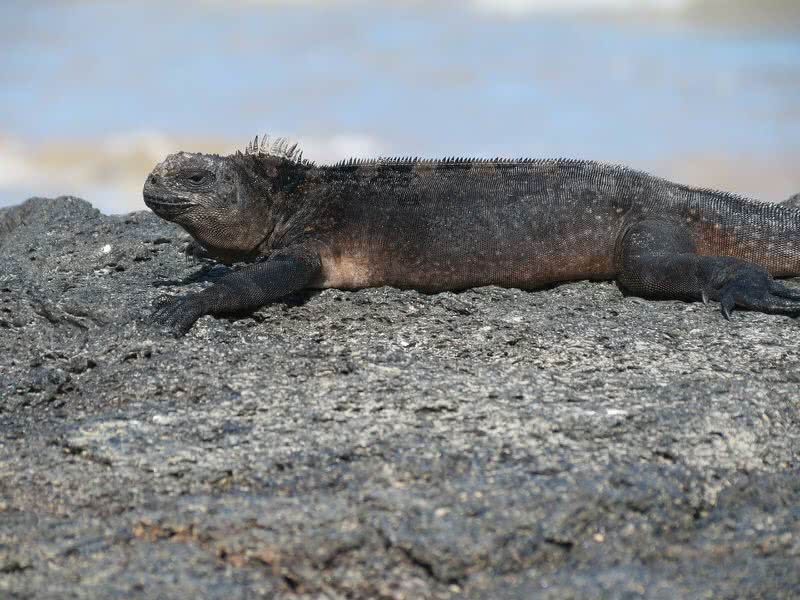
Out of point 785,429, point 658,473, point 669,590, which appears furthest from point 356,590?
point 785,429

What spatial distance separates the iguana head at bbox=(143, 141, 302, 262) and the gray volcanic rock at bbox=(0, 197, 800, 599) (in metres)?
0.44

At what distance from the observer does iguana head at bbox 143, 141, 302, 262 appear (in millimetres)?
5453

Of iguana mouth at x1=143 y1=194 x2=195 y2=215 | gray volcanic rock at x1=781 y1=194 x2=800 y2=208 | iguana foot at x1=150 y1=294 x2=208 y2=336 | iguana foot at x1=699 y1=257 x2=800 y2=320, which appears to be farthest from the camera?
gray volcanic rock at x1=781 y1=194 x2=800 y2=208

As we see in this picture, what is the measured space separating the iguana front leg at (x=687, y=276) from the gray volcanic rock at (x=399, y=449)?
4.7 inches

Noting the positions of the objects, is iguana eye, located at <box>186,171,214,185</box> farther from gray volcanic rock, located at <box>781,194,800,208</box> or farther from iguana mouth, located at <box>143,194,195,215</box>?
gray volcanic rock, located at <box>781,194,800,208</box>

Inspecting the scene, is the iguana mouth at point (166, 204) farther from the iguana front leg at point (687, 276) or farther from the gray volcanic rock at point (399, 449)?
the iguana front leg at point (687, 276)

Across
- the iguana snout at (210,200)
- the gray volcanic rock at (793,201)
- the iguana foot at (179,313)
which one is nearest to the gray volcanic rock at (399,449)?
the iguana foot at (179,313)

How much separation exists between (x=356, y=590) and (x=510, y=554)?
0.47m

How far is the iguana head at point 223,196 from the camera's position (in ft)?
17.9

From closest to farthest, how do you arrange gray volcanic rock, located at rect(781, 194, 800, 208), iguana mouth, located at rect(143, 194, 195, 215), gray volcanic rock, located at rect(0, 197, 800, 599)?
gray volcanic rock, located at rect(0, 197, 800, 599) → iguana mouth, located at rect(143, 194, 195, 215) → gray volcanic rock, located at rect(781, 194, 800, 208)

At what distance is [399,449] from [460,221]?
7.77 ft

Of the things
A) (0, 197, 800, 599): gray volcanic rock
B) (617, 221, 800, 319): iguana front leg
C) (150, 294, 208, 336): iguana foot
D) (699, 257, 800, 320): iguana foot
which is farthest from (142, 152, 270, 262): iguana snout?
(699, 257, 800, 320): iguana foot

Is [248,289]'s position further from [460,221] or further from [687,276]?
[687,276]

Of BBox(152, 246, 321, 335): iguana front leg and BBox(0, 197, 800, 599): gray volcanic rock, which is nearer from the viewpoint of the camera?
BBox(0, 197, 800, 599): gray volcanic rock
